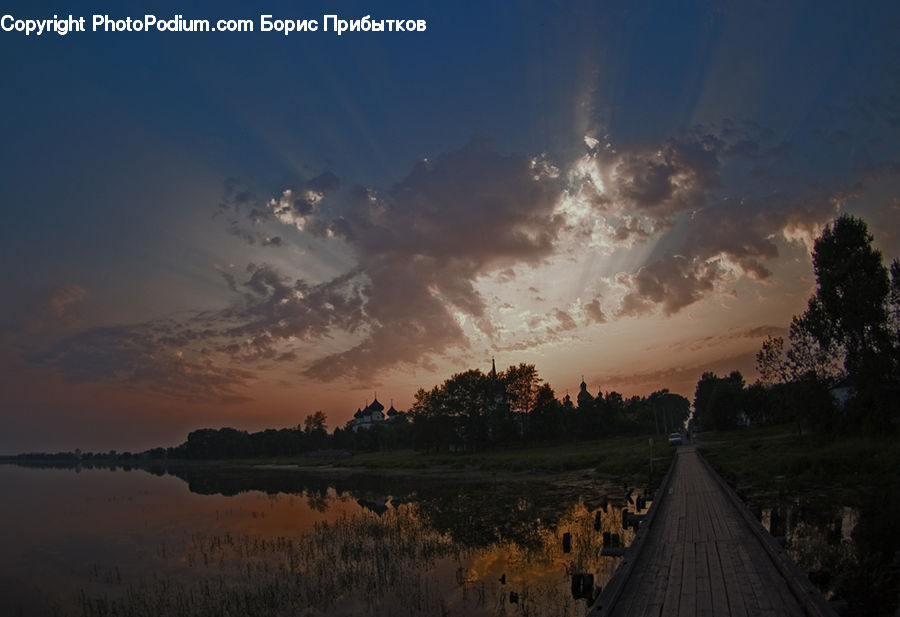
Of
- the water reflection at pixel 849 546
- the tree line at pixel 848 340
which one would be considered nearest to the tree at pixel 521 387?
the tree line at pixel 848 340

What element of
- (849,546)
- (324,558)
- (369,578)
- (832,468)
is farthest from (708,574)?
(832,468)

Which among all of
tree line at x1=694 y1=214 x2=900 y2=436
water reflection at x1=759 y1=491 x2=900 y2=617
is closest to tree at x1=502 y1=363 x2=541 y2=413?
tree line at x1=694 y1=214 x2=900 y2=436

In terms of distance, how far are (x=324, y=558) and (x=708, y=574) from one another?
Answer: 1598cm

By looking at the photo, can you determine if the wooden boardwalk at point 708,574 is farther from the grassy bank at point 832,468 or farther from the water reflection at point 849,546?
the grassy bank at point 832,468

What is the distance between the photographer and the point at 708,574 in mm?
12812

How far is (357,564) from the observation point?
20.7m

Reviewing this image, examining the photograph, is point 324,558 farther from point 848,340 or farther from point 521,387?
point 521,387

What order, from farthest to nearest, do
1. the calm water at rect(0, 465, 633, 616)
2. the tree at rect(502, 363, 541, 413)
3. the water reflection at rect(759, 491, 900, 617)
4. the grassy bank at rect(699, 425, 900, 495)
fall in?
the tree at rect(502, 363, 541, 413) → the grassy bank at rect(699, 425, 900, 495) → the calm water at rect(0, 465, 633, 616) → the water reflection at rect(759, 491, 900, 617)

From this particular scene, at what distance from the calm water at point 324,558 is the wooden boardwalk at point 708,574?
2311mm

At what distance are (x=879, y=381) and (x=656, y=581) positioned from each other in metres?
38.4

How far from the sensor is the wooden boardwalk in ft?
34.3

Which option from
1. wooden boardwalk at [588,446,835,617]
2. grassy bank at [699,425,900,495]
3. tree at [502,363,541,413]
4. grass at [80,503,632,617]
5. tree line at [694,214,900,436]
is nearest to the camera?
wooden boardwalk at [588,446,835,617]

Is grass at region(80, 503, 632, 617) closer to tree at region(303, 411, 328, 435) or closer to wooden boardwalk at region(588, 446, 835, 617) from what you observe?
wooden boardwalk at region(588, 446, 835, 617)

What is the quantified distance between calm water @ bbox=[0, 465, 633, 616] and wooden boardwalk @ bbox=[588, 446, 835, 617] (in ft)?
7.58
